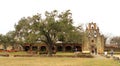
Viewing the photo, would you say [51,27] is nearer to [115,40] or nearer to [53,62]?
[53,62]

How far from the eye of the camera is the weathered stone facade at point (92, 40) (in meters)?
86.6

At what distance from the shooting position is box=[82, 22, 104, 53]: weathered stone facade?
284 ft

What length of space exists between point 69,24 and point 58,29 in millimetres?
2360

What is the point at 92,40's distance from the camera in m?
87.6

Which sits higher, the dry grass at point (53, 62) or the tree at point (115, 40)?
the tree at point (115, 40)

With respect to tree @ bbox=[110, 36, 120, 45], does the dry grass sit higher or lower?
lower

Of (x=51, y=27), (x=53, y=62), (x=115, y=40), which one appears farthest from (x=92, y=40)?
(x=53, y=62)

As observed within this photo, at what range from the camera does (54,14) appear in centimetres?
5462

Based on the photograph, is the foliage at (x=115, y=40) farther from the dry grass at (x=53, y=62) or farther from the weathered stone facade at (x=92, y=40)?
the dry grass at (x=53, y=62)

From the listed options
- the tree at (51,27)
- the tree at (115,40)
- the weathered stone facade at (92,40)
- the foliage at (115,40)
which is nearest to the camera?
the tree at (51,27)

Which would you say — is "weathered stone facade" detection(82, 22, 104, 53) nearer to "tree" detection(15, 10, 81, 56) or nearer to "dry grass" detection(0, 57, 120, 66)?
"tree" detection(15, 10, 81, 56)

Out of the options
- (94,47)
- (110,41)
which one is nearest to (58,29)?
(94,47)

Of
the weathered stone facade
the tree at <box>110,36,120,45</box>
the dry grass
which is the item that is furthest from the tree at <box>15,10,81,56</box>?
the tree at <box>110,36,120,45</box>

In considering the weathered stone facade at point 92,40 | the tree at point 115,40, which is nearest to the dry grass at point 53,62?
the weathered stone facade at point 92,40
